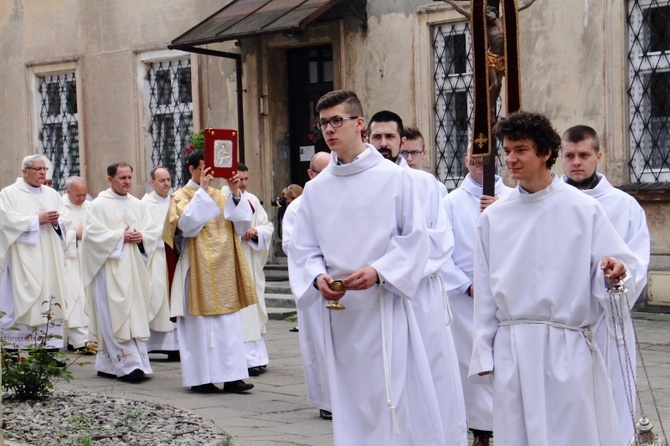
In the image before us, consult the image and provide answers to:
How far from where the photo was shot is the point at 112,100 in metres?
19.3

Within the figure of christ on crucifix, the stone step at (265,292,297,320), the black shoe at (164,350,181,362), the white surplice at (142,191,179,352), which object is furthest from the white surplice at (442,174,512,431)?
the stone step at (265,292,297,320)

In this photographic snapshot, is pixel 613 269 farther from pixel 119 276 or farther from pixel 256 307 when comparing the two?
pixel 119 276

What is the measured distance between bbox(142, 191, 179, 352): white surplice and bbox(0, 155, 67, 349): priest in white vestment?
0.96 metres

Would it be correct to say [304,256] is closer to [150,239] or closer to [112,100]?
[150,239]

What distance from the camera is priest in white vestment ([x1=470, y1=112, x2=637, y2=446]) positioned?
477 centimetres

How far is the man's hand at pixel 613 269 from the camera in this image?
4574mm

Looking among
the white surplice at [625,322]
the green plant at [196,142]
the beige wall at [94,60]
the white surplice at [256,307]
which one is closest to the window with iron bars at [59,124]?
the beige wall at [94,60]

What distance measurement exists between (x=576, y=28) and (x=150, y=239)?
576 centimetres

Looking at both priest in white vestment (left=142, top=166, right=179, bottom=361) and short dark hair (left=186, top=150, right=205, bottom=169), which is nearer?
short dark hair (left=186, top=150, right=205, bottom=169)

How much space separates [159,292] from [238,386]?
3204mm

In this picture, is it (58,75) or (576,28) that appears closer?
(576,28)

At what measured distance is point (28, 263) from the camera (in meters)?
12.2

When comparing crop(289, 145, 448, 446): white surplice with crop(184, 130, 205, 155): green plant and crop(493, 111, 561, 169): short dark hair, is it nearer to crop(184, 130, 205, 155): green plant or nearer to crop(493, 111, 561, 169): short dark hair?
crop(493, 111, 561, 169): short dark hair

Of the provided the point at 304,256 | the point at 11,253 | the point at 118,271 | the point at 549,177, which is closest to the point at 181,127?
the point at 11,253
